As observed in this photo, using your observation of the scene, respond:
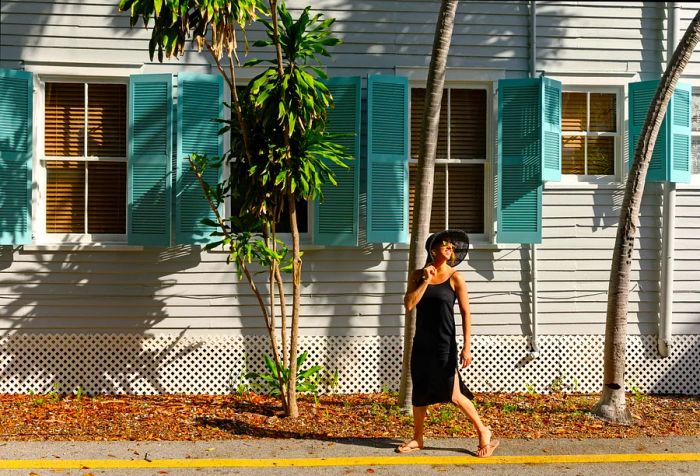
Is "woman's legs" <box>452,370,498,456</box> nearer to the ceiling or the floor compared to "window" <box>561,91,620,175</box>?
nearer to the floor

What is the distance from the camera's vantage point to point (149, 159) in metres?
9.12

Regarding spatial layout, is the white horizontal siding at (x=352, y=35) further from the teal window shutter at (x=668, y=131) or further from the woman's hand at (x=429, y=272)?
the woman's hand at (x=429, y=272)

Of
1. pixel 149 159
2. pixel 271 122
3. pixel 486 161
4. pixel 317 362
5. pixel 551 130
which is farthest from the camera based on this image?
pixel 486 161

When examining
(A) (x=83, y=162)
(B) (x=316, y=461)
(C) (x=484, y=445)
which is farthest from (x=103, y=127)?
(C) (x=484, y=445)

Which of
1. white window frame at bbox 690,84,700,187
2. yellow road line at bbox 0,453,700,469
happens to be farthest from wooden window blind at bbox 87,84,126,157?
white window frame at bbox 690,84,700,187

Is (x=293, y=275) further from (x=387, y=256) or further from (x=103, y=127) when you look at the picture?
(x=103, y=127)

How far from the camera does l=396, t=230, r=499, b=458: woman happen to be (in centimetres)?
659

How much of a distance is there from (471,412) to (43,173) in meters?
5.78

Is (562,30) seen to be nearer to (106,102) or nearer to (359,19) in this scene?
(359,19)

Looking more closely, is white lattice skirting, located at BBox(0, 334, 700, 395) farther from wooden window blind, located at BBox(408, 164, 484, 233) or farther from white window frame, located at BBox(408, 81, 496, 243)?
wooden window blind, located at BBox(408, 164, 484, 233)

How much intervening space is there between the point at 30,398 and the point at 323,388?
331 centimetres

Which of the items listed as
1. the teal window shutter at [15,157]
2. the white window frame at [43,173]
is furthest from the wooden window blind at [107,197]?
the teal window shutter at [15,157]

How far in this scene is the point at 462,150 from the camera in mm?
9750

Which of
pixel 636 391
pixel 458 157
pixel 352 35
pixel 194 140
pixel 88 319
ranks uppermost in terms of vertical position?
pixel 352 35
